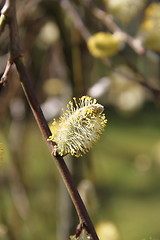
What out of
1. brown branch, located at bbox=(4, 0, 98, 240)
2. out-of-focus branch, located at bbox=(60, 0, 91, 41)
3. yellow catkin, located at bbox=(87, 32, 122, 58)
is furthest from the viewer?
out-of-focus branch, located at bbox=(60, 0, 91, 41)

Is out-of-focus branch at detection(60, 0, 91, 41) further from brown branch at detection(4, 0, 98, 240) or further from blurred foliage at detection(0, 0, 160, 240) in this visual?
brown branch at detection(4, 0, 98, 240)

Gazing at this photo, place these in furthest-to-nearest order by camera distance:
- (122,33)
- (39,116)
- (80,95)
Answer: (80,95)
(122,33)
(39,116)

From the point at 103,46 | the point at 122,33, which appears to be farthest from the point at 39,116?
the point at 122,33

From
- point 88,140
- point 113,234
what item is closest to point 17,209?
point 113,234

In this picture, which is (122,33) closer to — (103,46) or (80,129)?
(103,46)

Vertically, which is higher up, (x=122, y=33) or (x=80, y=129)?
(x=122, y=33)

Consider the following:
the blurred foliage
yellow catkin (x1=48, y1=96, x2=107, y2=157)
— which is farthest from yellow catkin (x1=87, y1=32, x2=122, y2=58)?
yellow catkin (x1=48, y1=96, x2=107, y2=157)
